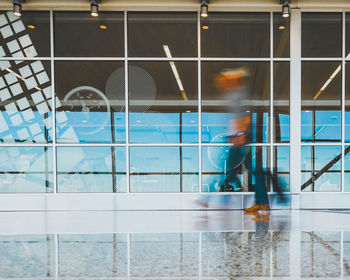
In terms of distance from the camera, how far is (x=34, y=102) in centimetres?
680

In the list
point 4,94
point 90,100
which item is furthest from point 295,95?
point 4,94

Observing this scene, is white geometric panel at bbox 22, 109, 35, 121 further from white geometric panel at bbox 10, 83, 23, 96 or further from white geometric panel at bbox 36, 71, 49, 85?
white geometric panel at bbox 36, 71, 49, 85

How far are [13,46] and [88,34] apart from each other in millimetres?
1919

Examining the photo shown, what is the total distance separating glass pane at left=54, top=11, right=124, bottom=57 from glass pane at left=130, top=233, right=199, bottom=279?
15.5 feet

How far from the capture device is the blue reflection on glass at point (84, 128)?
6707 mm

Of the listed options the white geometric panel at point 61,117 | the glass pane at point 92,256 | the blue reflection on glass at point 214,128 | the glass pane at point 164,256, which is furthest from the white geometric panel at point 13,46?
the glass pane at point 164,256

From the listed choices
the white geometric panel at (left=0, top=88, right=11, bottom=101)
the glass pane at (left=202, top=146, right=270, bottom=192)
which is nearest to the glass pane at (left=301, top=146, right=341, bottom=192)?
the glass pane at (left=202, top=146, right=270, bottom=192)

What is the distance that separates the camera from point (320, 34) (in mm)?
6699

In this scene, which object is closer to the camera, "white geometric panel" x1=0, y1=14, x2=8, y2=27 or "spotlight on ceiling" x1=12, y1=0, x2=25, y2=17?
"spotlight on ceiling" x1=12, y1=0, x2=25, y2=17

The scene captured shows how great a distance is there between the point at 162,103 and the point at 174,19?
83.2 inches

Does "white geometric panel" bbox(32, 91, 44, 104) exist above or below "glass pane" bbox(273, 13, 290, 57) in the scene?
below

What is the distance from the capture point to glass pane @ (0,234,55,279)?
265 cm

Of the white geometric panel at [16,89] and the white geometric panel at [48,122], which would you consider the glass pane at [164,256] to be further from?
the white geometric panel at [16,89]

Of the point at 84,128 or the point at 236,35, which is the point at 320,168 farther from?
the point at 84,128
